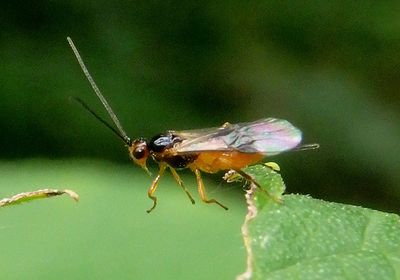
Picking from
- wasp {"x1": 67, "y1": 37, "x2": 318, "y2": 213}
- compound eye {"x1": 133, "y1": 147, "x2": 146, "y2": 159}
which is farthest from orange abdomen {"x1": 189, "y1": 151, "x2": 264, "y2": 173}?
compound eye {"x1": 133, "y1": 147, "x2": 146, "y2": 159}

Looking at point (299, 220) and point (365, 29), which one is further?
point (365, 29)

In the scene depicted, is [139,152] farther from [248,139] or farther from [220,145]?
[248,139]

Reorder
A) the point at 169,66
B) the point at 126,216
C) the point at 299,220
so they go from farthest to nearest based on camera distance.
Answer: the point at 169,66 → the point at 126,216 → the point at 299,220

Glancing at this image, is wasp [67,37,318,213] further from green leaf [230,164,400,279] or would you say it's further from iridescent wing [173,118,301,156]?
green leaf [230,164,400,279]

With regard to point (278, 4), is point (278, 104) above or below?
below

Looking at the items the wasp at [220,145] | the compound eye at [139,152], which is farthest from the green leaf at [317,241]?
the compound eye at [139,152]

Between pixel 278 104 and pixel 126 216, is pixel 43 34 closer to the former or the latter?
pixel 278 104

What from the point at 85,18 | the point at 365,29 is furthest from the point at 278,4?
the point at 85,18

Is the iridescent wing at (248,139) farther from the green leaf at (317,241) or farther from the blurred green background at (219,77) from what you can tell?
the blurred green background at (219,77)
